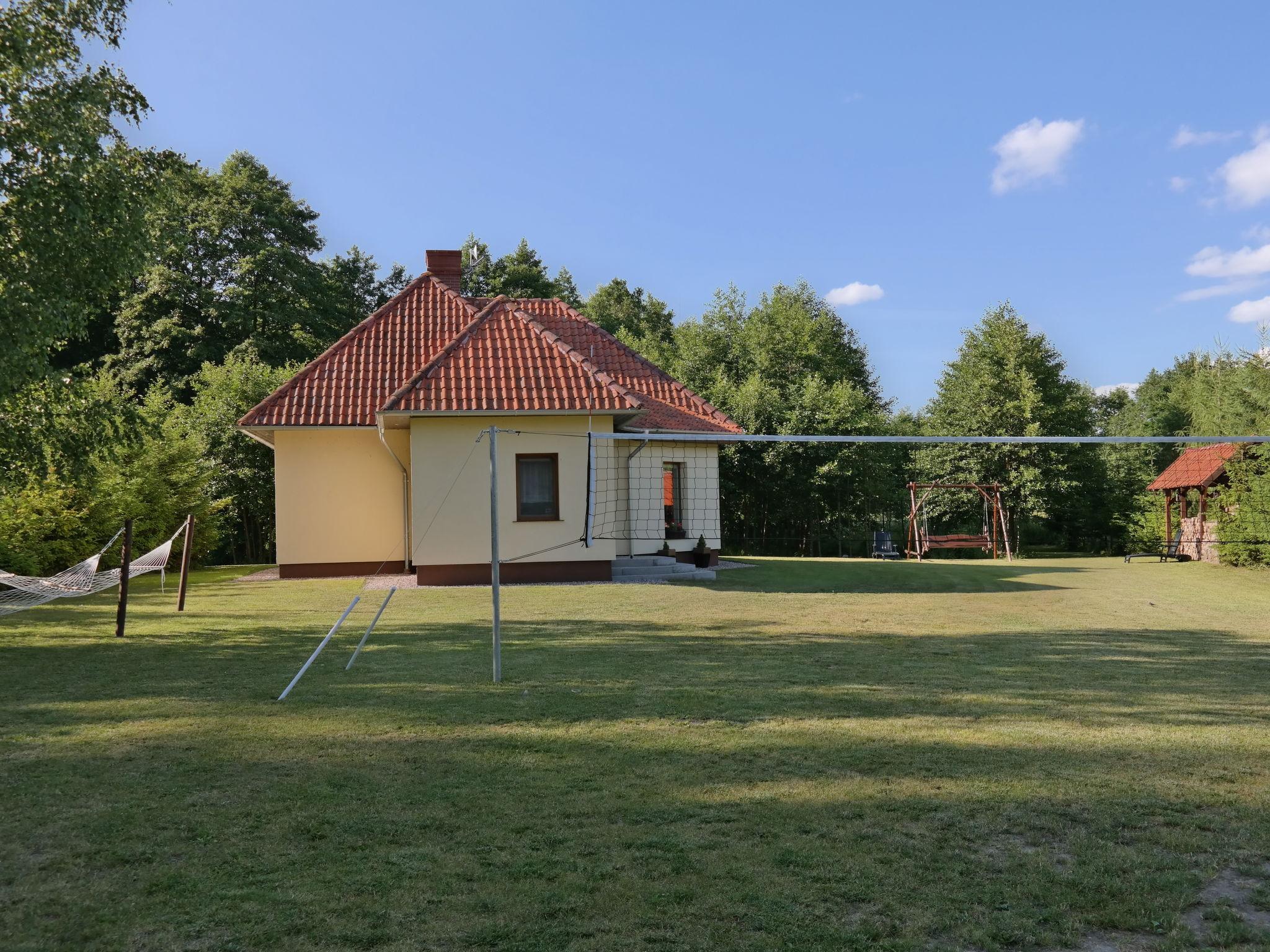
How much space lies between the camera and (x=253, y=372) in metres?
26.7

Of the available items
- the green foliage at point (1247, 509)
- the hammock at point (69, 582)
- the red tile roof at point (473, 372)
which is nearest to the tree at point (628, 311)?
the red tile roof at point (473, 372)

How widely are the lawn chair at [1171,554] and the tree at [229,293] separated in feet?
93.5

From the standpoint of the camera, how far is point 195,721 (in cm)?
634

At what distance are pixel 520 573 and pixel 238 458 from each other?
1229 centimetres

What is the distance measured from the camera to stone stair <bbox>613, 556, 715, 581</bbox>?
17.4 metres

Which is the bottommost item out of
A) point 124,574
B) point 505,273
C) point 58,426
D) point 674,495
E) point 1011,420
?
point 124,574

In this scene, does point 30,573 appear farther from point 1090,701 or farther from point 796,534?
point 796,534

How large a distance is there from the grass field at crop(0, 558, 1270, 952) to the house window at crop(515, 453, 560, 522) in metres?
6.69

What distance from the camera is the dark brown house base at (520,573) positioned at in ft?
53.6

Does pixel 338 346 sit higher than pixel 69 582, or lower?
higher

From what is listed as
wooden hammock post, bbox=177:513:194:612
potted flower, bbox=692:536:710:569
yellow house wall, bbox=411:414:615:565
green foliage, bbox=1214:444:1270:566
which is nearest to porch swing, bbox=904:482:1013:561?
green foliage, bbox=1214:444:1270:566

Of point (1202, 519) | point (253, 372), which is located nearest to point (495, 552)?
point (253, 372)

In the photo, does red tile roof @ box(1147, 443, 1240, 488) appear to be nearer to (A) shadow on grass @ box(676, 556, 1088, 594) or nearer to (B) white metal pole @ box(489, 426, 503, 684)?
(A) shadow on grass @ box(676, 556, 1088, 594)

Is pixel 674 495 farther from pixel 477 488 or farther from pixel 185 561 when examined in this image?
pixel 185 561
